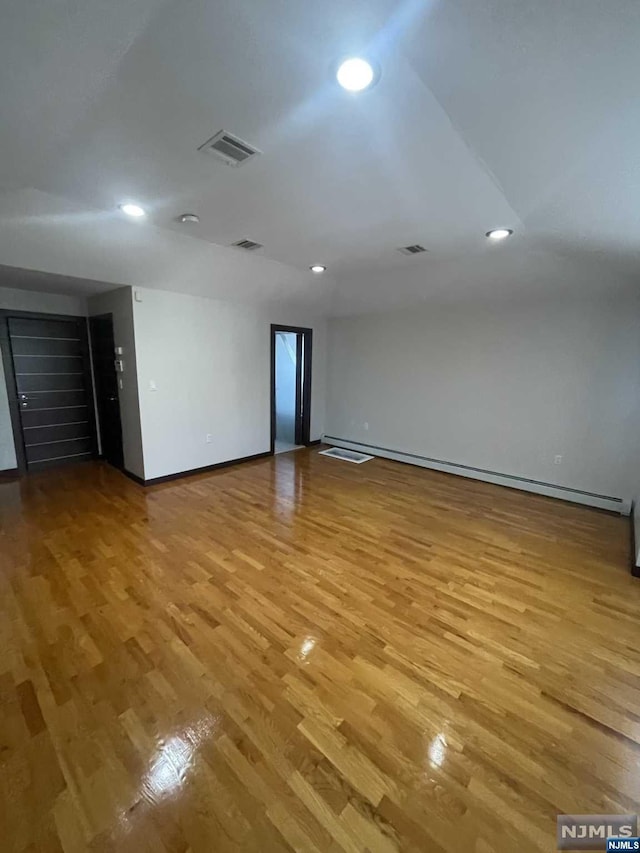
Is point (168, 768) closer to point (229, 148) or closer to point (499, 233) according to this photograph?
point (229, 148)

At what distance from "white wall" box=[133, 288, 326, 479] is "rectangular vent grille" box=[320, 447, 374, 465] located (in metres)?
1.09

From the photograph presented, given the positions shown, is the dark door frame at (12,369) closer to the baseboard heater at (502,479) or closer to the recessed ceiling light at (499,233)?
the baseboard heater at (502,479)

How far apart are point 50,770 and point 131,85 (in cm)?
260

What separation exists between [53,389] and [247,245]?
11.6 feet

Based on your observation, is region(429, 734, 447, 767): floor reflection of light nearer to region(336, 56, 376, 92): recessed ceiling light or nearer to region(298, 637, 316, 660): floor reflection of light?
region(298, 637, 316, 660): floor reflection of light

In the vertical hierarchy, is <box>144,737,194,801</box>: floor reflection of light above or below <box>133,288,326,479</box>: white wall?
below

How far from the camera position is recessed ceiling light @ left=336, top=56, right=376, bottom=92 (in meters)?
1.17

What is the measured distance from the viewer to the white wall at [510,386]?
3.70 metres

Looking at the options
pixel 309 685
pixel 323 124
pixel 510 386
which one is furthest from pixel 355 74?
pixel 510 386

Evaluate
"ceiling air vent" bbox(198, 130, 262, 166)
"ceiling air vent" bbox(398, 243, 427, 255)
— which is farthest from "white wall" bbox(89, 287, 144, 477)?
"ceiling air vent" bbox(398, 243, 427, 255)

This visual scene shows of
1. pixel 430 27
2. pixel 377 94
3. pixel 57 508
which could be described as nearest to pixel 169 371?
pixel 57 508

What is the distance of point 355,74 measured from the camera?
121 centimetres

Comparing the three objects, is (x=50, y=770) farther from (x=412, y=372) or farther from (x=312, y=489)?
(x=412, y=372)

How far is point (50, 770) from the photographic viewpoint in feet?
4.27
